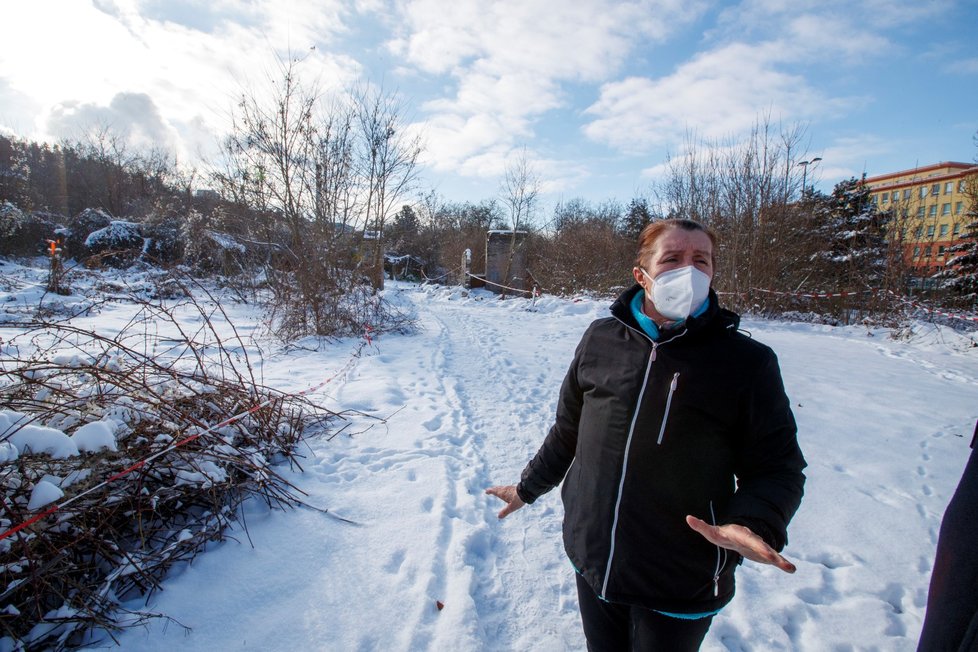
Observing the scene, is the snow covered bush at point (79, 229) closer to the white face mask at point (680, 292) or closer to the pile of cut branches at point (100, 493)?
the pile of cut branches at point (100, 493)

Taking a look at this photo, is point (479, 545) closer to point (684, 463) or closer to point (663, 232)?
point (684, 463)

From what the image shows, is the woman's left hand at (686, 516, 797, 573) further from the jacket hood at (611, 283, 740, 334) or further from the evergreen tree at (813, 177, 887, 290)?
the evergreen tree at (813, 177, 887, 290)

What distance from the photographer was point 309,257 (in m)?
9.38

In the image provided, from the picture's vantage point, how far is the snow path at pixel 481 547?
209 centimetres

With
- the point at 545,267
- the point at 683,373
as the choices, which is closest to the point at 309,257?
the point at 683,373

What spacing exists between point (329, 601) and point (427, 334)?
8079 mm

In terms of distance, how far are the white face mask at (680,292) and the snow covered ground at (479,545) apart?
1694mm

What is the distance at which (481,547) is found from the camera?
275 centimetres

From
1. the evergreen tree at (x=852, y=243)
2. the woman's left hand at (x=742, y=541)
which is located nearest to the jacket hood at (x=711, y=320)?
the woman's left hand at (x=742, y=541)

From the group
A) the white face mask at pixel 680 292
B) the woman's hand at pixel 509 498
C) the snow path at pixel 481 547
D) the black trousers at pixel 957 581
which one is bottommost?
the snow path at pixel 481 547

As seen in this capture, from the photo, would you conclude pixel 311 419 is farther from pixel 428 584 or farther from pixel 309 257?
pixel 309 257

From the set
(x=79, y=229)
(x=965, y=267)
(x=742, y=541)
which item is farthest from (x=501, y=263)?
(x=79, y=229)

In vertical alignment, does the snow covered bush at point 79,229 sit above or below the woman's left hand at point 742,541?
above

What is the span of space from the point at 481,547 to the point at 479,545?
0.02 metres
